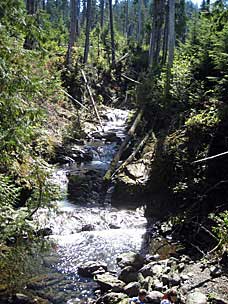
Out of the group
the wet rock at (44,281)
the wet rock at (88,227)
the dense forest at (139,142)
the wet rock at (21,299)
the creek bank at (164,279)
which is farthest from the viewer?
the wet rock at (88,227)

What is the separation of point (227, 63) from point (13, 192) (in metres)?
6.42

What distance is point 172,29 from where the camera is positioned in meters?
17.0

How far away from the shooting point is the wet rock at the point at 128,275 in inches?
290

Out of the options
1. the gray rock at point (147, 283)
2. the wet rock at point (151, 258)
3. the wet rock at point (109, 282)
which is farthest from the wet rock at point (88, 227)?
the gray rock at point (147, 283)

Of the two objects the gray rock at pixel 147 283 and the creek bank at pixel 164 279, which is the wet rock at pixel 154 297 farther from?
the gray rock at pixel 147 283

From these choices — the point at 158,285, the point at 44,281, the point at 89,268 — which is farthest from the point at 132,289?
the point at 44,281

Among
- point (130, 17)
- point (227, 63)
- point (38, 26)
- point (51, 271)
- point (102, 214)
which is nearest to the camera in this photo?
point (38, 26)

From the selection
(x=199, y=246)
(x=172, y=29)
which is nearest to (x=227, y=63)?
(x=199, y=246)

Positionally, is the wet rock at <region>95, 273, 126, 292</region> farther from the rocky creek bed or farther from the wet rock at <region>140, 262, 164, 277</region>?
the wet rock at <region>140, 262, 164, 277</region>

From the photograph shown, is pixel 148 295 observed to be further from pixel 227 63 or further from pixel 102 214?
pixel 227 63

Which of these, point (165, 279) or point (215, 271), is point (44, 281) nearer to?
point (165, 279)

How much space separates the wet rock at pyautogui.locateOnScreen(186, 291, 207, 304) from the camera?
5.80 metres

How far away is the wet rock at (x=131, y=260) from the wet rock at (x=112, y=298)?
1169mm

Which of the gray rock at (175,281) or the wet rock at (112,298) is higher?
the gray rock at (175,281)
